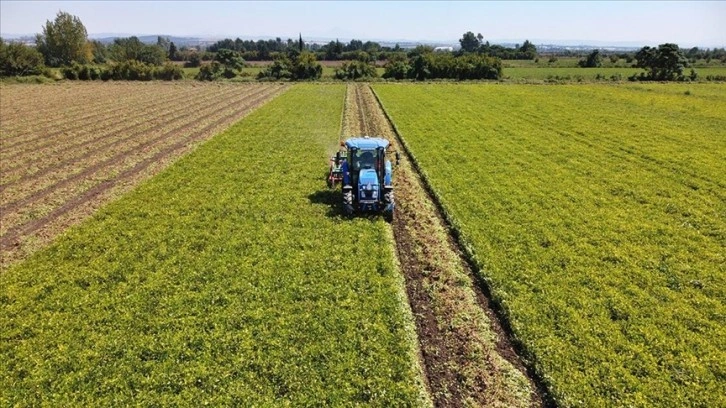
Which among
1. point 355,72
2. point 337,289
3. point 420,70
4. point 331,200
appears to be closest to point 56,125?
point 331,200

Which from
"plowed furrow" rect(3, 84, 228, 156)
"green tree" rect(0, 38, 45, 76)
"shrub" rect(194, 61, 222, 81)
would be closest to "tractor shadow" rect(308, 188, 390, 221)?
"plowed furrow" rect(3, 84, 228, 156)

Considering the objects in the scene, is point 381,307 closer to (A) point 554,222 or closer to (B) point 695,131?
(A) point 554,222

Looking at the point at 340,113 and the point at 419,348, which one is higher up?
the point at 340,113

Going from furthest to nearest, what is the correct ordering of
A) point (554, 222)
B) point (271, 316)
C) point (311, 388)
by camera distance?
point (554, 222), point (271, 316), point (311, 388)

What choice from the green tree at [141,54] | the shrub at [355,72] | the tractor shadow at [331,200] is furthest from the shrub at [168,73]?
the tractor shadow at [331,200]

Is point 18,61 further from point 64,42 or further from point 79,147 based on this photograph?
point 79,147

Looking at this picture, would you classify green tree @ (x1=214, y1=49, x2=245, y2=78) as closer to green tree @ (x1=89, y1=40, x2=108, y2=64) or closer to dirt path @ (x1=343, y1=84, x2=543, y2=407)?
green tree @ (x1=89, y1=40, x2=108, y2=64)

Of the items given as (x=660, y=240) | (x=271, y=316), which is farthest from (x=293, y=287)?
(x=660, y=240)
